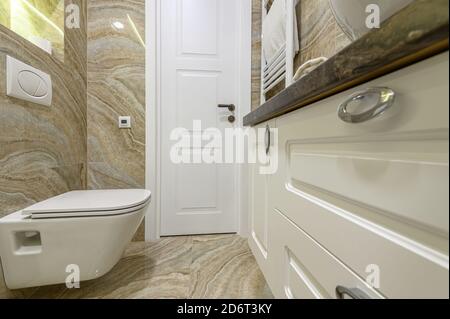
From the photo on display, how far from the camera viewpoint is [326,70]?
39 cm

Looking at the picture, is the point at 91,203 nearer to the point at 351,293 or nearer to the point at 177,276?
the point at 177,276

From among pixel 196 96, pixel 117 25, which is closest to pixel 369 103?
pixel 196 96

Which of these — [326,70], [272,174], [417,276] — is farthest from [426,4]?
[272,174]

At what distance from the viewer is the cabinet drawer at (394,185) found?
245 mm

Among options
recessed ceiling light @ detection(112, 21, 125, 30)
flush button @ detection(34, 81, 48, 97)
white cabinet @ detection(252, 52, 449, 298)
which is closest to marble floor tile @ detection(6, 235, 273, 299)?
white cabinet @ detection(252, 52, 449, 298)

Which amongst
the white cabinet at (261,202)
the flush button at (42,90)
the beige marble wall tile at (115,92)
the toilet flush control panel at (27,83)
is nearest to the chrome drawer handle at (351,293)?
the white cabinet at (261,202)

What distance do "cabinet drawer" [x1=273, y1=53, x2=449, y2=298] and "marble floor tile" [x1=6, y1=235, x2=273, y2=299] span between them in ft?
2.78

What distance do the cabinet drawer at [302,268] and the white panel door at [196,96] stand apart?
1.04m

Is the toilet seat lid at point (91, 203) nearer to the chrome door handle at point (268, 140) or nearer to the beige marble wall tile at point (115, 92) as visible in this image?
the beige marble wall tile at point (115, 92)

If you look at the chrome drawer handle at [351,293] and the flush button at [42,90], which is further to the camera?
the flush button at [42,90]

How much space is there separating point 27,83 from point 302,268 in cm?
131

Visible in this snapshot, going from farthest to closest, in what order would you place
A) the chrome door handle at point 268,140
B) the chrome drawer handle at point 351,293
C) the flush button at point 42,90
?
the flush button at point 42,90 < the chrome door handle at point 268,140 < the chrome drawer handle at point 351,293

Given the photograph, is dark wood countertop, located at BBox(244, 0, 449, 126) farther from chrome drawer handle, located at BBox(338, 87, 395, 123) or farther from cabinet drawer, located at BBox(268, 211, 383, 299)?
cabinet drawer, located at BBox(268, 211, 383, 299)

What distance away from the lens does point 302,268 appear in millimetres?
531
